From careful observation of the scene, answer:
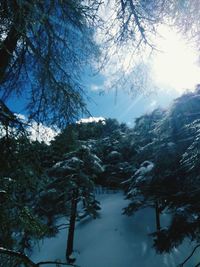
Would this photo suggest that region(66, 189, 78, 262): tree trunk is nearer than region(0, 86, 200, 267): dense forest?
No

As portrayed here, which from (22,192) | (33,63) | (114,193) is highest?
(114,193)

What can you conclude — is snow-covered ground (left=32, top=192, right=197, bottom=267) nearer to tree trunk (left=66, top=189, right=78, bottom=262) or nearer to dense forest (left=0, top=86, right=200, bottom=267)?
tree trunk (left=66, top=189, right=78, bottom=262)

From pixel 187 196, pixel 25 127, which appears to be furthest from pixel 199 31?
pixel 187 196

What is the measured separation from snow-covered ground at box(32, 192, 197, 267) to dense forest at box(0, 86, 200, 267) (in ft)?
5.86

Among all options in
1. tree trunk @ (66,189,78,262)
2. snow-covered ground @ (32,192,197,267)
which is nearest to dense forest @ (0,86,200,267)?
tree trunk @ (66,189,78,262)

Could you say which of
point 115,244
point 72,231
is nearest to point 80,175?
point 72,231

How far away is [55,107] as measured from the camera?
3.86 meters

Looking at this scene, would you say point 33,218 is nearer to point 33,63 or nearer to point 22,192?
point 22,192

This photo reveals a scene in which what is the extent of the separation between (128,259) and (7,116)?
14.1m

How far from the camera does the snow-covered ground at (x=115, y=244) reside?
14.7 m

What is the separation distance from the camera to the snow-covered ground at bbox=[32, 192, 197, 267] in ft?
48.4

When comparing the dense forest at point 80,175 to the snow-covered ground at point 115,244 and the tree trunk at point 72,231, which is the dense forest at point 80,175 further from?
the snow-covered ground at point 115,244

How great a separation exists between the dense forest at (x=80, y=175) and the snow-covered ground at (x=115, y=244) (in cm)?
179

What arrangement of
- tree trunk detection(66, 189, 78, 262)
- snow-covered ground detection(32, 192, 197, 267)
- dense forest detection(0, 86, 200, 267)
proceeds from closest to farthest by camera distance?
dense forest detection(0, 86, 200, 267)
snow-covered ground detection(32, 192, 197, 267)
tree trunk detection(66, 189, 78, 262)
